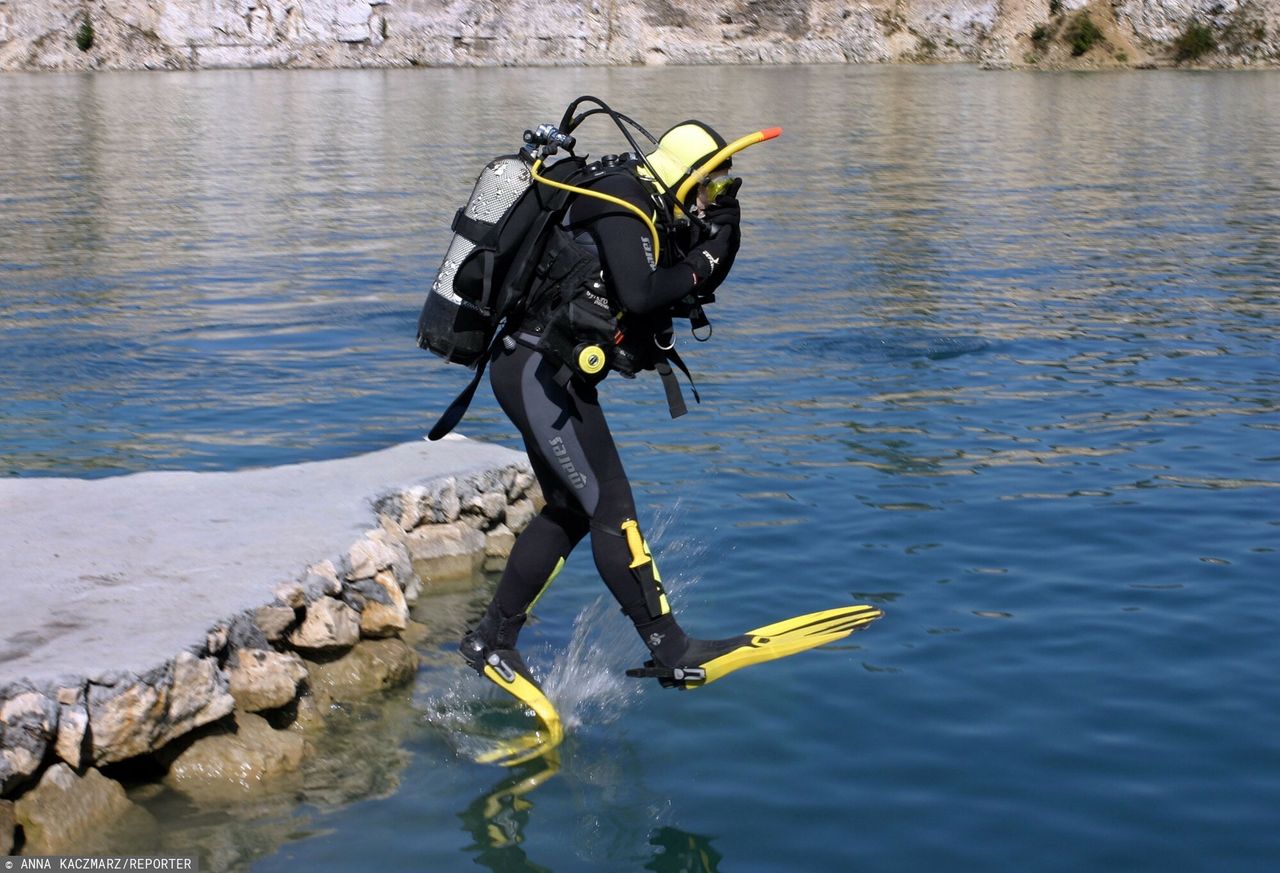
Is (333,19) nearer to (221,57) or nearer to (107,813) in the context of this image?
(221,57)

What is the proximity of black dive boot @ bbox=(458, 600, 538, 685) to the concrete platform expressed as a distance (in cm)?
82

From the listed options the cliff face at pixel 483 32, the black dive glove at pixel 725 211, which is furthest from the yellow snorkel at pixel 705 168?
the cliff face at pixel 483 32

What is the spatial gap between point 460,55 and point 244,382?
54.2 m

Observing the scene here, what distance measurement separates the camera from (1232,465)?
29.2 ft

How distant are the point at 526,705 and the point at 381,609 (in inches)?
34.7

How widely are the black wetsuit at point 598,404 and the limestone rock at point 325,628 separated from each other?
42.8 inches

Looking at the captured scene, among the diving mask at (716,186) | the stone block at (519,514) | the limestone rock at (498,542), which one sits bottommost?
the limestone rock at (498,542)

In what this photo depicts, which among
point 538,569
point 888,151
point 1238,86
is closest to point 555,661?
point 538,569

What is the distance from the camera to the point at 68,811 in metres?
5.02

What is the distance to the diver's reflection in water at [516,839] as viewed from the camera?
5.01 meters

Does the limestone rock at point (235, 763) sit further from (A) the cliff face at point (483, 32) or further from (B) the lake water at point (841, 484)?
(A) the cliff face at point (483, 32)

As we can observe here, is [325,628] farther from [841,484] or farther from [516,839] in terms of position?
[841,484]

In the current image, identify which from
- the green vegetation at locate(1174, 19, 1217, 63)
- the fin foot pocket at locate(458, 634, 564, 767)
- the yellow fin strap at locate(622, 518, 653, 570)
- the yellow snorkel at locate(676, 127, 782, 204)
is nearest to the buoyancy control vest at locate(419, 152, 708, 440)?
the yellow snorkel at locate(676, 127, 782, 204)

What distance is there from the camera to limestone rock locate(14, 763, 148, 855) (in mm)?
4934
